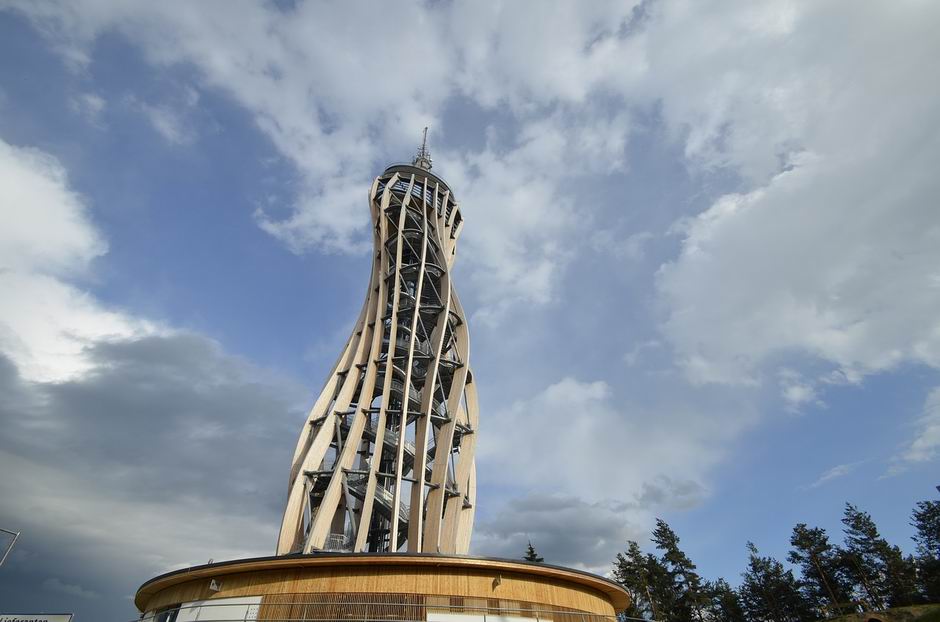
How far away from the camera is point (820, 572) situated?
35969 millimetres

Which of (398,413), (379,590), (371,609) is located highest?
(398,413)

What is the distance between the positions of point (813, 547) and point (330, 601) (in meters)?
38.6

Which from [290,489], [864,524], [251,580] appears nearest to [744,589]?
[864,524]

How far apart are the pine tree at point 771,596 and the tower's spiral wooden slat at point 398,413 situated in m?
29.9

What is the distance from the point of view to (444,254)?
93.0 ft

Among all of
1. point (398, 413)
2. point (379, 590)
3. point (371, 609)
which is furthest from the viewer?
point (398, 413)

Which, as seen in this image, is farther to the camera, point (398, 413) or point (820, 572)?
point (820, 572)

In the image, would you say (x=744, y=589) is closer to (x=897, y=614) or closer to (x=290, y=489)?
(x=897, y=614)

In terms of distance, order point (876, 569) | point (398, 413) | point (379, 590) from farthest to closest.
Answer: point (876, 569) < point (398, 413) < point (379, 590)

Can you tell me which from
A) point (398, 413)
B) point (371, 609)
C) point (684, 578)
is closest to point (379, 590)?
point (371, 609)

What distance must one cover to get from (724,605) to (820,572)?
8339 millimetres

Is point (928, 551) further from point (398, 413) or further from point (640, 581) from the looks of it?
point (398, 413)

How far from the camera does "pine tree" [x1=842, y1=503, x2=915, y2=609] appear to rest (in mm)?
32844

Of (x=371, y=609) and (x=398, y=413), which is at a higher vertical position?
(x=398, y=413)
